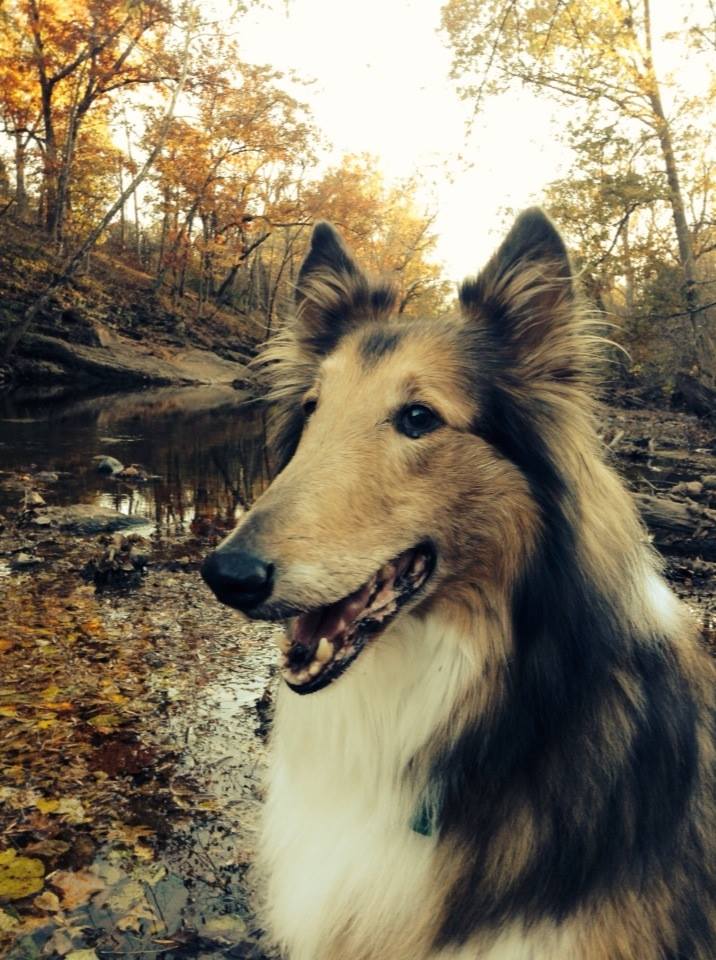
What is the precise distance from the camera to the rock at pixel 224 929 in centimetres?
291

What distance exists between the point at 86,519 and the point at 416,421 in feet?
22.4

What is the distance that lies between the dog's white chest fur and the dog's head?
0.64 ft

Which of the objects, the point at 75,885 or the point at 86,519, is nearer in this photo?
the point at 75,885

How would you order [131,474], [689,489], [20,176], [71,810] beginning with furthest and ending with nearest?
[20,176] → [131,474] → [689,489] → [71,810]

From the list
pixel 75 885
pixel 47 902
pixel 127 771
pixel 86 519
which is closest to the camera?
pixel 47 902

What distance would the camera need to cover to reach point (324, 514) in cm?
227

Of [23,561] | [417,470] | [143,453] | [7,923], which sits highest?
[417,470]

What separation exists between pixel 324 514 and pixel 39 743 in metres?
2.76

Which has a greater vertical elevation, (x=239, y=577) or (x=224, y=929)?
(x=239, y=577)

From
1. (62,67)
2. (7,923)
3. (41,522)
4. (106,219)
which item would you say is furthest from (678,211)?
(62,67)

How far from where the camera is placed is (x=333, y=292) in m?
3.22

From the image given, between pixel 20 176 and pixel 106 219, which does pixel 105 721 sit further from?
pixel 20 176

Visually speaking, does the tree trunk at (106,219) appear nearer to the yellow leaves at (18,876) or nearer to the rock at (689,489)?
the rock at (689,489)

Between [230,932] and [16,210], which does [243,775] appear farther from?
[16,210]
